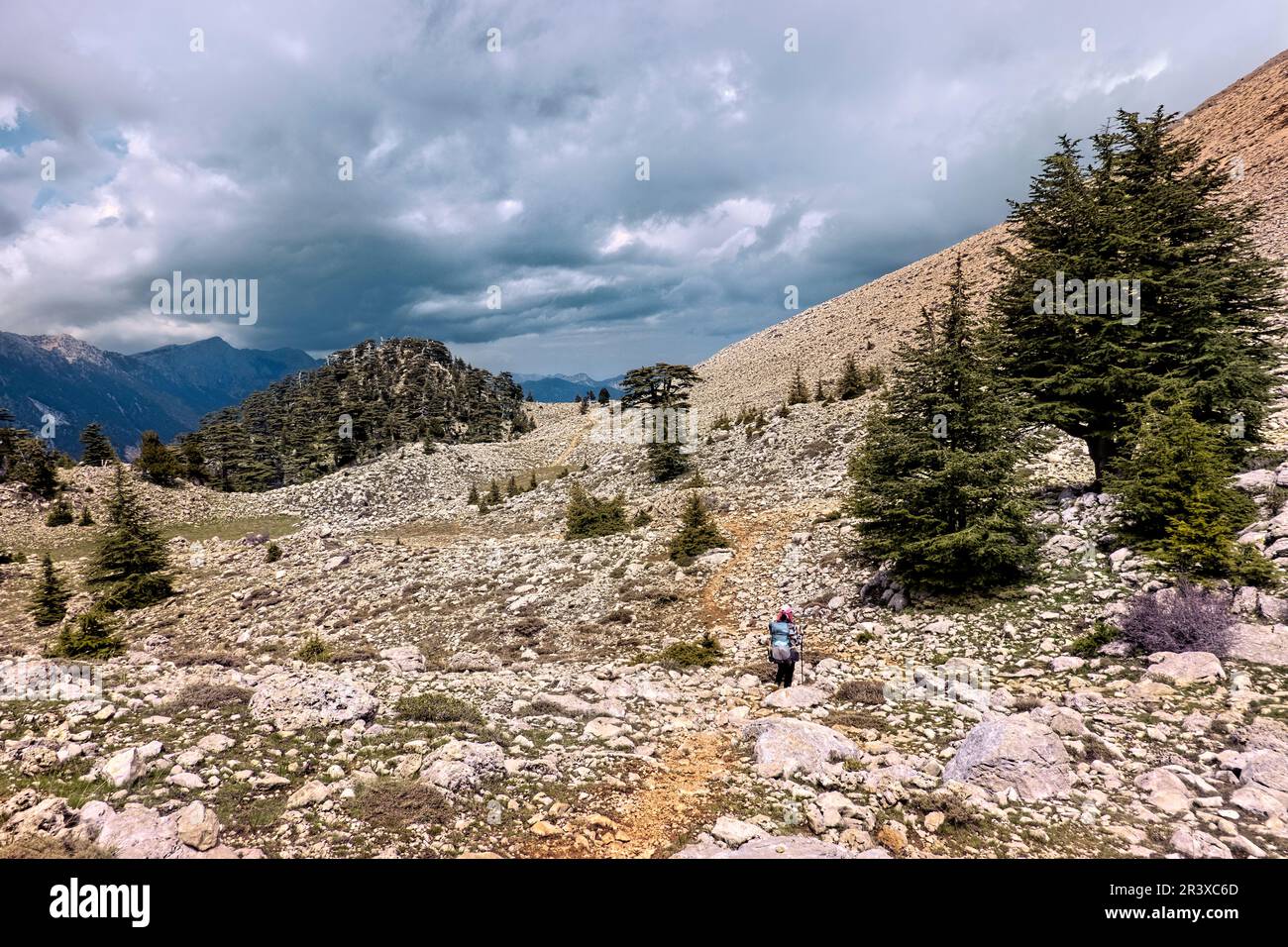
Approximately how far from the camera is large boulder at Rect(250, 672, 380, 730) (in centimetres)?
914

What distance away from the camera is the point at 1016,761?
755 centimetres

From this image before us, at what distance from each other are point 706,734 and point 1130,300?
54.2ft

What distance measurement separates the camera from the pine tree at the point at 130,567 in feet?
91.0

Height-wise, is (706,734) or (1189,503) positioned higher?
(1189,503)

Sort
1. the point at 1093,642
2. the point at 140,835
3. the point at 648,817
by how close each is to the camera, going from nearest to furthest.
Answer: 1. the point at 140,835
2. the point at 648,817
3. the point at 1093,642

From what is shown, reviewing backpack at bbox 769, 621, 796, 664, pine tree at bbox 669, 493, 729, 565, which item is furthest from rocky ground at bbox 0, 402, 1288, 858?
pine tree at bbox 669, 493, 729, 565

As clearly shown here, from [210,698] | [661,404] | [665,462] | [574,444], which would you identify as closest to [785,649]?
[210,698]

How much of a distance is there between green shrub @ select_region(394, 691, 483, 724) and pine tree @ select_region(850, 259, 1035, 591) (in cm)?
1107

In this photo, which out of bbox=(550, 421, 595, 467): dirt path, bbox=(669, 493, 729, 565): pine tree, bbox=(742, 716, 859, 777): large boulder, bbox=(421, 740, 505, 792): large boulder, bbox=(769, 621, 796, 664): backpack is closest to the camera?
bbox=(421, 740, 505, 792): large boulder

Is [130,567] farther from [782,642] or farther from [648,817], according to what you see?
[648,817]

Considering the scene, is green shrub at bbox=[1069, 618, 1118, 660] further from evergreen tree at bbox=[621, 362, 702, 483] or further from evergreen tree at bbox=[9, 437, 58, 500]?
evergreen tree at bbox=[9, 437, 58, 500]

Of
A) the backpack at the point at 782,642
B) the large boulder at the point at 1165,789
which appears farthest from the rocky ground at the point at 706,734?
the backpack at the point at 782,642
